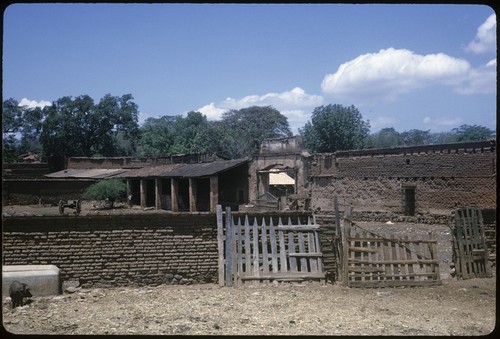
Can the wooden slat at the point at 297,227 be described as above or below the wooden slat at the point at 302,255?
above

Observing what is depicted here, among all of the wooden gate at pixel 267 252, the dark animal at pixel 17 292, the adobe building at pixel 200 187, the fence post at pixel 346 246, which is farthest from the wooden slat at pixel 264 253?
the adobe building at pixel 200 187

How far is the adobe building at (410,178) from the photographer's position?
18891 millimetres

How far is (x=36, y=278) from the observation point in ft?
24.4

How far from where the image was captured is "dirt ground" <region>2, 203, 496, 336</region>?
5.72 meters

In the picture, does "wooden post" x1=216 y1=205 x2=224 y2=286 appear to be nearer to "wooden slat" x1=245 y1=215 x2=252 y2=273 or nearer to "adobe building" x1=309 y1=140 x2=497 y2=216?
"wooden slat" x1=245 y1=215 x2=252 y2=273

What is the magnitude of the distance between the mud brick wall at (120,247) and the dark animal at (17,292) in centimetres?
149

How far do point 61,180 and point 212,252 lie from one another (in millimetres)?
24723

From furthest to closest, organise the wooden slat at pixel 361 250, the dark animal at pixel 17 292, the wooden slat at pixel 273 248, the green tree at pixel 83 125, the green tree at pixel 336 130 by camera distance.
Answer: the green tree at pixel 83 125, the green tree at pixel 336 130, the wooden slat at pixel 273 248, the wooden slat at pixel 361 250, the dark animal at pixel 17 292

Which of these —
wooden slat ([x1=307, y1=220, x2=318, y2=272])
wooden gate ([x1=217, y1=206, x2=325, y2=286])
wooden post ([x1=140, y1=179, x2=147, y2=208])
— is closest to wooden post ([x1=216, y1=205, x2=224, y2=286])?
wooden gate ([x1=217, y1=206, x2=325, y2=286])

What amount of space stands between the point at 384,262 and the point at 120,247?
19.3 feet

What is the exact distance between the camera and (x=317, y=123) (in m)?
38.8

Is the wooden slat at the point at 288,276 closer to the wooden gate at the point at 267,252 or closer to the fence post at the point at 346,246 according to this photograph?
the wooden gate at the point at 267,252

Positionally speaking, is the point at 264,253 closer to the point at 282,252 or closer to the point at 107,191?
the point at 282,252

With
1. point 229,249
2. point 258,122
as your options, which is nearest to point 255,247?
point 229,249
